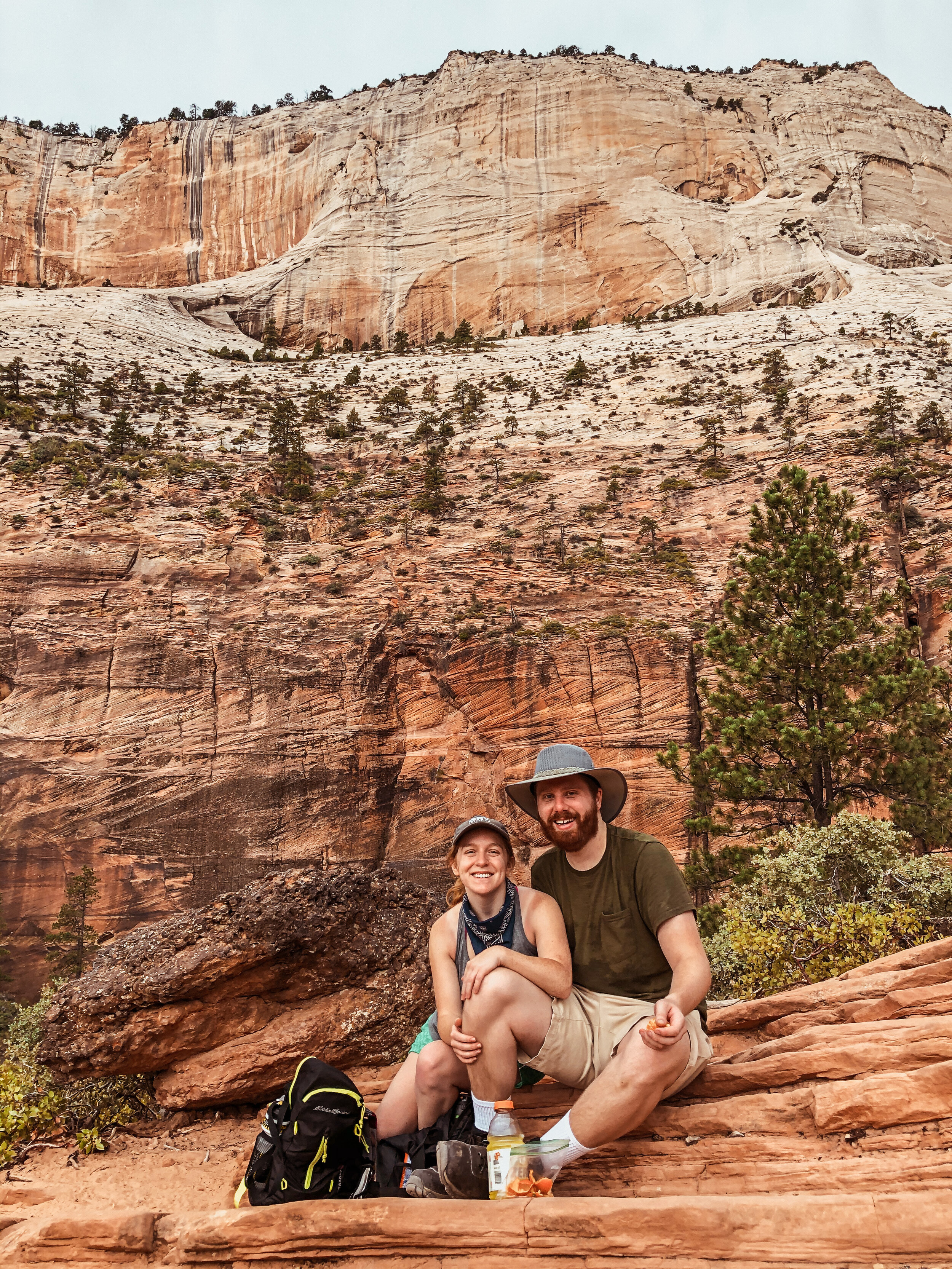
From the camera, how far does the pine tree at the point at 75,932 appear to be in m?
16.7

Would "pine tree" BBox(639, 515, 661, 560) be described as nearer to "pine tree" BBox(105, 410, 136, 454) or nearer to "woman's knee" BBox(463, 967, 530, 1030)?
"pine tree" BBox(105, 410, 136, 454)

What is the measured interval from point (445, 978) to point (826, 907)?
243 inches

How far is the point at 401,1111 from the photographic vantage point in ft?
14.6

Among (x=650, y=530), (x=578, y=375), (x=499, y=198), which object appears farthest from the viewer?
(x=499, y=198)

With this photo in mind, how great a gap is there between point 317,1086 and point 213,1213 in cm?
73

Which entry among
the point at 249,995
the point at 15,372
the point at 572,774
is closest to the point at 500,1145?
the point at 572,774

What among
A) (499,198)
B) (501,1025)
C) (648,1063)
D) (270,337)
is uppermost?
(499,198)

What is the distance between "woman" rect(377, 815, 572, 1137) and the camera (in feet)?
13.7

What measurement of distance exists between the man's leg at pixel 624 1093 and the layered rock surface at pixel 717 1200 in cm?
26

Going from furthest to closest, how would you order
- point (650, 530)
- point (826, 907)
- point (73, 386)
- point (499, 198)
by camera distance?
point (499, 198) → point (73, 386) → point (650, 530) → point (826, 907)

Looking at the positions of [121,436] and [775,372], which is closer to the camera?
[121,436]

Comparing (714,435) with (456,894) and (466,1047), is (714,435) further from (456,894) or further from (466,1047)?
(466,1047)

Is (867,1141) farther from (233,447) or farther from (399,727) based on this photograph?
(233,447)

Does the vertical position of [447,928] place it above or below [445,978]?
above
